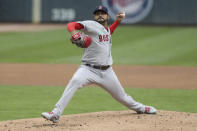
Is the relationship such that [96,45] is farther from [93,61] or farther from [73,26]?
[73,26]

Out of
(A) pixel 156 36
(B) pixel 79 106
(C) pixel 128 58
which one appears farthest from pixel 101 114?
(A) pixel 156 36

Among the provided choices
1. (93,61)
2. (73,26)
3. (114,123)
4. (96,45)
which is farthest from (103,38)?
(114,123)

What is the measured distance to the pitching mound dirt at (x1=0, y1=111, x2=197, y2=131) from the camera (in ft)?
23.7

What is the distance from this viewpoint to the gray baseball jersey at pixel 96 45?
7.57 metres

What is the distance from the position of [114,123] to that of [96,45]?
3.76 ft

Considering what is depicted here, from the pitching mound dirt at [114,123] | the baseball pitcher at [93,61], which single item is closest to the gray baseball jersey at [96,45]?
the baseball pitcher at [93,61]

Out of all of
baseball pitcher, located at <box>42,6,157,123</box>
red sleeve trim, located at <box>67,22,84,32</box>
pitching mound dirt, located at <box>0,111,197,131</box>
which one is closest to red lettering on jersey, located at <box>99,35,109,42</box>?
baseball pitcher, located at <box>42,6,157,123</box>

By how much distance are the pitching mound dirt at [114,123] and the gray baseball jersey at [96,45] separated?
2.93ft

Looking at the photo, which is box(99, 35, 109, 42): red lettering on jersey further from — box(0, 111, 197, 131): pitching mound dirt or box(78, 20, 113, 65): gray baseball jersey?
box(0, 111, 197, 131): pitching mound dirt

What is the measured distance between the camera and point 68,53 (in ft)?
66.9

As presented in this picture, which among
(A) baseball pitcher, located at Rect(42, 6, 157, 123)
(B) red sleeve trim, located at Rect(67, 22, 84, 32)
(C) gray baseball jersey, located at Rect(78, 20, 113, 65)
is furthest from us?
(C) gray baseball jersey, located at Rect(78, 20, 113, 65)

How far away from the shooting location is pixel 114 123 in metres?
7.59

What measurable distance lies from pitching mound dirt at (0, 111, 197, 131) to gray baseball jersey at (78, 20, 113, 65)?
0.89 m

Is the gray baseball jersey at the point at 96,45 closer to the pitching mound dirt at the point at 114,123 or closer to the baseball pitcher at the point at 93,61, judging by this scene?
the baseball pitcher at the point at 93,61
